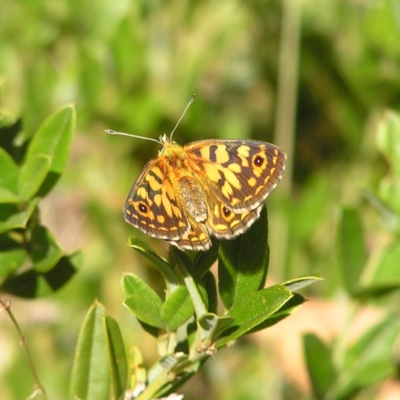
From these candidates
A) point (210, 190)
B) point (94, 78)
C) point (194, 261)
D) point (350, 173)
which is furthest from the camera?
point (350, 173)

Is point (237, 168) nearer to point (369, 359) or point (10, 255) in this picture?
point (10, 255)

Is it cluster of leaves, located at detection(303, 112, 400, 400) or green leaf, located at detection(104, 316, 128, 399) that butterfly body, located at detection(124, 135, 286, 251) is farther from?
cluster of leaves, located at detection(303, 112, 400, 400)

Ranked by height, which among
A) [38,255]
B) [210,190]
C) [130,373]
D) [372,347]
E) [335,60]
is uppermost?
[335,60]

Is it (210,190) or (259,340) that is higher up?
(210,190)

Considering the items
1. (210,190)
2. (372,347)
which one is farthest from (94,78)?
(372,347)

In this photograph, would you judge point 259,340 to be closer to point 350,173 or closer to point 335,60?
point 350,173

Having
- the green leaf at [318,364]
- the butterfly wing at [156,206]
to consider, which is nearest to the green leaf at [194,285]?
the butterfly wing at [156,206]
